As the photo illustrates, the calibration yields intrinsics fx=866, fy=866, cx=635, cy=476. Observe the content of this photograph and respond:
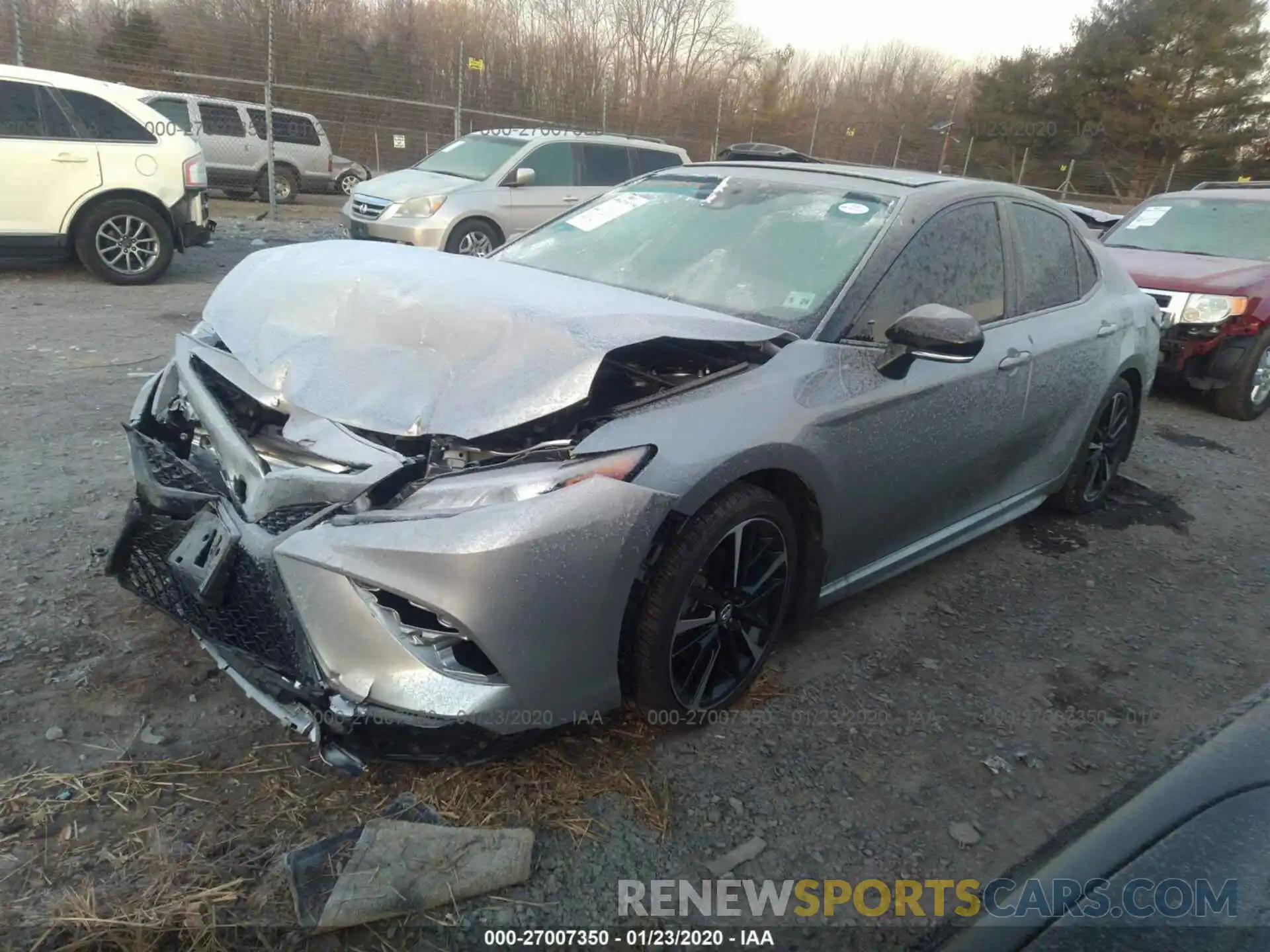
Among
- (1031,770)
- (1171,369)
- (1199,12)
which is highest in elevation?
(1199,12)

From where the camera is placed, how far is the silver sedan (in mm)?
2000

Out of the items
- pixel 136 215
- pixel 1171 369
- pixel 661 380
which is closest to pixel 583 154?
pixel 136 215

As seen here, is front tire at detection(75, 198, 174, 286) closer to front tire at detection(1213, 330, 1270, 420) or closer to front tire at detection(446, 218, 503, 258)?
front tire at detection(446, 218, 503, 258)

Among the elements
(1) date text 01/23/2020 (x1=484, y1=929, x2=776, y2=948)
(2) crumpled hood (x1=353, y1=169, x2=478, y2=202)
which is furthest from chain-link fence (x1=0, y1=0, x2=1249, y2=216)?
(1) date text 01/23/2020 (x1=484, y1=929, x2=776, y2=948)

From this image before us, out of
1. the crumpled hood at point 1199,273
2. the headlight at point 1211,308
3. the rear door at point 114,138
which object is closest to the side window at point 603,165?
the rear door at point 114,138

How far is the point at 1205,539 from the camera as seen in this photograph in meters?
4.48

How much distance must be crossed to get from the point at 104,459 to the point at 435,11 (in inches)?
808

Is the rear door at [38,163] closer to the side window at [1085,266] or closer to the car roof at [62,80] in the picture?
the car roof at [62,80]

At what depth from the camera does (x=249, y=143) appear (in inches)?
607

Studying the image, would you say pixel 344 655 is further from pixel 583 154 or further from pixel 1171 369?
pixel 583 154

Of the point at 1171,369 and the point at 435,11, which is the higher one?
the point at 435,11

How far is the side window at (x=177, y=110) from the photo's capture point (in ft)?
46.1

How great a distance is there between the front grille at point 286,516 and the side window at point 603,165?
9347 millimetres

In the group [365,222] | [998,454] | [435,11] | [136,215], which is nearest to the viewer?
[998,454]
